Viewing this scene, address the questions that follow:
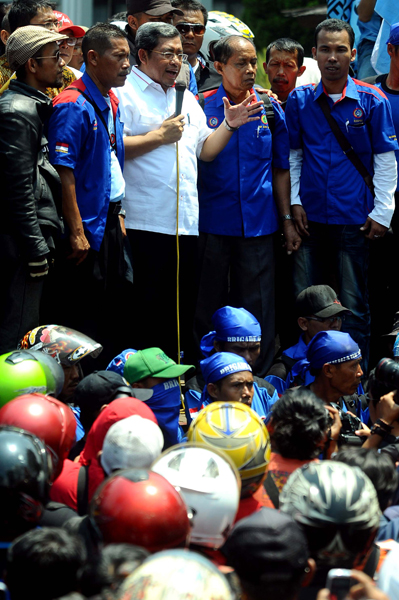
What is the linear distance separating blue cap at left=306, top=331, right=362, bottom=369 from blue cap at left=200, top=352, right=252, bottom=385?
1.90 ft

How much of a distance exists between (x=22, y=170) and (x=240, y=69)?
2187 millimetres

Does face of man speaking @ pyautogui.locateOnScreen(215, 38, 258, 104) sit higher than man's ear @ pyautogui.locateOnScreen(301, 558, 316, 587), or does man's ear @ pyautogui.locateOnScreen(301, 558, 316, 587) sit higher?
face of man speaking @ pyautogui.locateOnScreen(215, 38, 258, 104)

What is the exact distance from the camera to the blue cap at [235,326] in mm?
5785

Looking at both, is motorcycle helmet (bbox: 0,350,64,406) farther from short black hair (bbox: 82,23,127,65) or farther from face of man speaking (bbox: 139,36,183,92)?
face of man speaking (bbox: 139,36,183,92)

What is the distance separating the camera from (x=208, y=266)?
635cm

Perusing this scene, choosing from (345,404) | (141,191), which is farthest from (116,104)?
(345,404)

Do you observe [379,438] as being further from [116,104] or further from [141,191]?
[116,104]

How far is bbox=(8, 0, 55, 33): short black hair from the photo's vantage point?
6.28 meters

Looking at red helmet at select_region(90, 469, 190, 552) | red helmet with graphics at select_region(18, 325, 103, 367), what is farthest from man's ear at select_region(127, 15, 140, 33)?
red helmet at select_region(90, 469, 190, 552)

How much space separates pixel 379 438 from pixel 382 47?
14.8 feet

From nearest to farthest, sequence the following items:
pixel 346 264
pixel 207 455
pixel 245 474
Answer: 1. pixel 207 455
2. pixel 245 474
3. pixel 346 264

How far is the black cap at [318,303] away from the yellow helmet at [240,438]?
104 inches

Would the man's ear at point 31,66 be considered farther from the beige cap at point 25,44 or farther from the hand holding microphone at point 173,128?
the hand holding microphone at point 173,128

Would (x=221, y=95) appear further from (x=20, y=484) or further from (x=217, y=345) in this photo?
(x=20, y=484)
